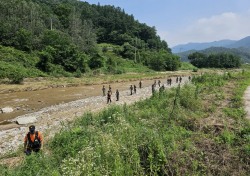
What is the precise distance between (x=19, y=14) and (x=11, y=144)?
76056 millimetres

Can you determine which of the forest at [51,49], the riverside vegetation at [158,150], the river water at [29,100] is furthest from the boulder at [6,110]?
the forest at [51,49]

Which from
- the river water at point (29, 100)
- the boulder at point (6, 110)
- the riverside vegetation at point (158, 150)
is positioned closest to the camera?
the riverside vegetation at point (158, 150)

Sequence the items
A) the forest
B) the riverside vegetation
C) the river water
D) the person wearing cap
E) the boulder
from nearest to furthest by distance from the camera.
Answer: the riverside vegetation, the person wearing cap, the boulder, the river water, the forest

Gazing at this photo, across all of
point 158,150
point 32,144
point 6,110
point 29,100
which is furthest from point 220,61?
point 158,150

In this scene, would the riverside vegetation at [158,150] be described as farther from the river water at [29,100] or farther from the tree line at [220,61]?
the tree line at [220,61]

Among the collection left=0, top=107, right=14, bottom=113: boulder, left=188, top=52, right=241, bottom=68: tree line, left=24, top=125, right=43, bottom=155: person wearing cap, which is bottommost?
left=0, top=107, right=14, bottom=113: boulder

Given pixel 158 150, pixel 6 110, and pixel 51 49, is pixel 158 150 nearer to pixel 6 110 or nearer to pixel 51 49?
pixel 6 110

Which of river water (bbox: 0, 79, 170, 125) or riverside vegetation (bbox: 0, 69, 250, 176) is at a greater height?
riverside vegetation (bbox: 0, 69, 250, 176)

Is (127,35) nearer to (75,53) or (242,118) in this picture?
(75,53)

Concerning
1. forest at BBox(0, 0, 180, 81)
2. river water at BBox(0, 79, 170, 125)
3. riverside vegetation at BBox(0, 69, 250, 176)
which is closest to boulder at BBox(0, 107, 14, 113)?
river water at BBox(0, 79, 170, 125)

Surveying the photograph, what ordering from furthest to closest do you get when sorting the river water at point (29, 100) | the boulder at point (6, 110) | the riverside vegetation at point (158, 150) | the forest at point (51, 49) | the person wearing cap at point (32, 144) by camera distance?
the forest at point (51, 49), the river water at point (29, 100), the boulder at point (6, 110), the person wearing cap at point (32, 144), the riverside vegetation at point (158, 150)

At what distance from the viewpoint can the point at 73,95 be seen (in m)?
41.9

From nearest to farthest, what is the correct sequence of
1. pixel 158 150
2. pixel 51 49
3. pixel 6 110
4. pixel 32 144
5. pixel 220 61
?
pixel 158 150 → pixel 32 144 → pixel 6 110 → pixel 51 49 → pixel 220 61

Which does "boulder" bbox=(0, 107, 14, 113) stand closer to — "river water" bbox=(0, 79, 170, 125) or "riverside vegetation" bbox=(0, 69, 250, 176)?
"river water" bbox=(0, 79, 170, 125)
